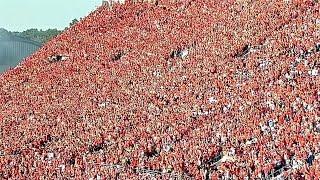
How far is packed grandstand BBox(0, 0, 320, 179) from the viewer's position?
1302 cm

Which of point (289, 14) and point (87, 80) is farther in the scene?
point (87, 80)

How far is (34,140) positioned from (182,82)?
18.3ft

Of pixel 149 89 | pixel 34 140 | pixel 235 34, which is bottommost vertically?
pixel 34 140

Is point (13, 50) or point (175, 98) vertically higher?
point (13, 50)

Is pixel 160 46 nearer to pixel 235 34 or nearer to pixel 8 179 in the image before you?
pixel 235 34

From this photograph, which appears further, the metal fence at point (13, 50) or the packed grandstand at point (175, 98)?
the metal fence at point (13, 50)

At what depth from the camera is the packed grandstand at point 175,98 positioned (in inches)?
512

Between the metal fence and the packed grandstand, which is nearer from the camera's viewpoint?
the packed grandstand

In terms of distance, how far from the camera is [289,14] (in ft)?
73.0

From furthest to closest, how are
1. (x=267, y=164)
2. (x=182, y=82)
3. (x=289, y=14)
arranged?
(x=289, y=14), (x=182, y=82), (x=267, y=164)

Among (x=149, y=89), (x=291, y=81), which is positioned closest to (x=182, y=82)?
(x=149, y=89)

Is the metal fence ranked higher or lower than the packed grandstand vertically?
higher

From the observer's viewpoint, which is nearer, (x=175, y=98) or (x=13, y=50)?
(x=175, y=98)

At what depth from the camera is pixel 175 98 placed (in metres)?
18.9
